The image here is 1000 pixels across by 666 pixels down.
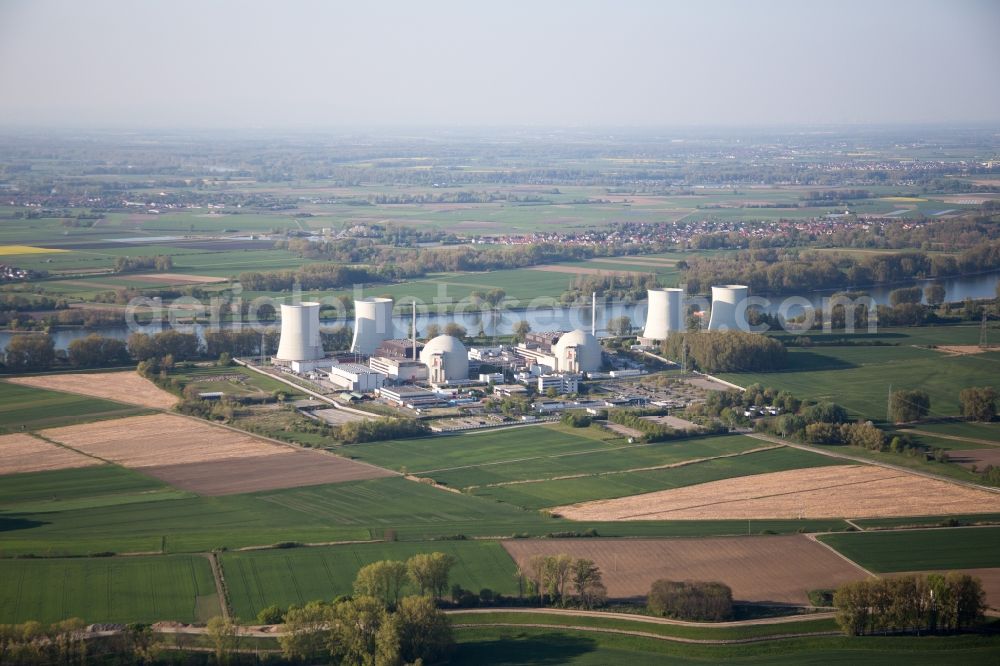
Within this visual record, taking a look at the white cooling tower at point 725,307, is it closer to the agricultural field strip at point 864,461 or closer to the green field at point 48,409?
the agricultural field strip at point 864,461

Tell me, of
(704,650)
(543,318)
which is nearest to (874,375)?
(543,318)

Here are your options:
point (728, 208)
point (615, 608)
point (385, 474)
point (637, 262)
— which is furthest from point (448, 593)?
point (728, 208)

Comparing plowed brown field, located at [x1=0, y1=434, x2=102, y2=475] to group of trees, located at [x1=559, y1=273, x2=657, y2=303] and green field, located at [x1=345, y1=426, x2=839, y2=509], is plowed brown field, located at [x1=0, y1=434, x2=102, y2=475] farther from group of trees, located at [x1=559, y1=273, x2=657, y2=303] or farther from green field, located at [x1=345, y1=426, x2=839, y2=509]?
group of trees, located at [x1=559, y1=273, x2=657, y2=303]

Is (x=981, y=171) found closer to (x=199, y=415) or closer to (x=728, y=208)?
(x=728, y=208)

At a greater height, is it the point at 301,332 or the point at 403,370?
the point at 301,332

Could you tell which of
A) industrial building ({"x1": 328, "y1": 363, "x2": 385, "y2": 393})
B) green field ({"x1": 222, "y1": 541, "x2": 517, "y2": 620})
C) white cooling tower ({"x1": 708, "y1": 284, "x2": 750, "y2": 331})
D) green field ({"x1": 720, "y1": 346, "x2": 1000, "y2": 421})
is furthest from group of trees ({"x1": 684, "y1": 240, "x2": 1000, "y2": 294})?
green field ({"x1": 222, "y1": 541, "x2": 517, "y2": 620})

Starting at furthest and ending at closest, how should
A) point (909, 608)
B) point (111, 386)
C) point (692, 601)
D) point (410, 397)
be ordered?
point (111, 386) < point (410, 397) < point (692, 601) < point (909, 608)

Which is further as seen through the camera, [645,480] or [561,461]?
[561,461]

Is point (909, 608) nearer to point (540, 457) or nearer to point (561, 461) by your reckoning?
point (561, 461)
